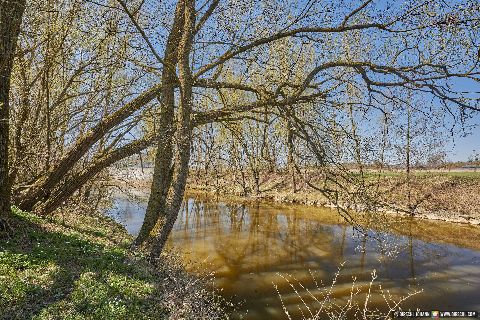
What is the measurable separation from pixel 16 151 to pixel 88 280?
600 cm

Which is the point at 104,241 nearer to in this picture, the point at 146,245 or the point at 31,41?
the point at 146,245

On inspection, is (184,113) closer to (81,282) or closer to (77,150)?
(81,282)

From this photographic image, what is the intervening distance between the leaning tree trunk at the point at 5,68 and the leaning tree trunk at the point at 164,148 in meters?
3.98

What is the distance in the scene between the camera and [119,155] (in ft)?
43.4

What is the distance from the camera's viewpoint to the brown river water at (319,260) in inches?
447

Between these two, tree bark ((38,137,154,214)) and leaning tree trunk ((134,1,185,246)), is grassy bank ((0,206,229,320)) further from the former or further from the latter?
tree bark ((38,137,154,214))

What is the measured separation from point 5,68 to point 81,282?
581 cm

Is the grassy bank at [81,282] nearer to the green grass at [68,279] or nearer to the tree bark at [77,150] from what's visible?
the green grass at [68,279]

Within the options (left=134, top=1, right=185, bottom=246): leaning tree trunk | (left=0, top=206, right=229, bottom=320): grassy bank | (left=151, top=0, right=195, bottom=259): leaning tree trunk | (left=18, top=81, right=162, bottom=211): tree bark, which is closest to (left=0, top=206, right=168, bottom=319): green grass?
(left=0, top=206, right=229, bottom=320): grassy bank

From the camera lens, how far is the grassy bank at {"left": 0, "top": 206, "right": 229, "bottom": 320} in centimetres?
709

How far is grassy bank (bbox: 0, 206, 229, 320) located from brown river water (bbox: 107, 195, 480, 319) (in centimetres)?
232

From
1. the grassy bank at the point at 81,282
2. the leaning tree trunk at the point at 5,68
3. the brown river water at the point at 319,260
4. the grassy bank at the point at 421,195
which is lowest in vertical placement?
the brown river water at the point at 319,260

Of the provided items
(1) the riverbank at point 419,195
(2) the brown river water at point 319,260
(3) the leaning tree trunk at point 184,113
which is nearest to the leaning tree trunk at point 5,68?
(3) the leaning tree trunk at point 184,113

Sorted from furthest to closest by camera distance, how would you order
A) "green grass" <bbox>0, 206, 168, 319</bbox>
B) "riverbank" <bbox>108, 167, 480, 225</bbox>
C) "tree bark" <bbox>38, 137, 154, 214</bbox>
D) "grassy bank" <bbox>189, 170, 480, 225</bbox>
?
"grassy bank" <bbox>189, 170, 480, 225</bbox> < "riverbank" <bbox>108, 167, 480, 225</bbox> < "tree bark" <bbox>38, 137, 154, 214</bbox> < "green grass" <bbox>0, 206, 168, 319</bbox>
